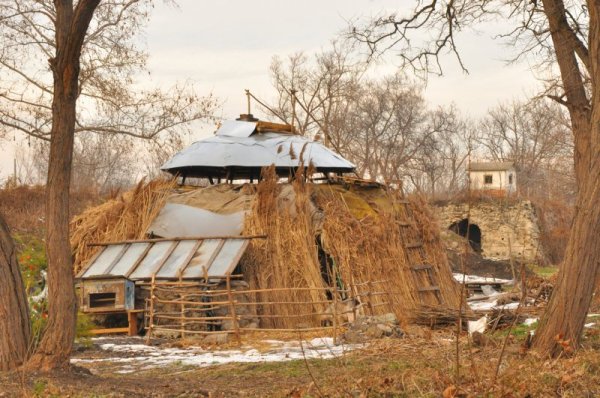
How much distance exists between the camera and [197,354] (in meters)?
13.0

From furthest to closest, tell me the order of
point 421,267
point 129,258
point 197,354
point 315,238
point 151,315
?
point 421,267, point 315,238, point 129,258, point 151,315, point 197,354

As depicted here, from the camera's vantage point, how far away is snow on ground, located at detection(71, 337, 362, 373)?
39.2 feet

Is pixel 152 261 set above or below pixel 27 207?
below

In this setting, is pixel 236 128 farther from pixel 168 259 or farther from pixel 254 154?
pixel 168 259

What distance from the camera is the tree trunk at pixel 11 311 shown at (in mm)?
9117

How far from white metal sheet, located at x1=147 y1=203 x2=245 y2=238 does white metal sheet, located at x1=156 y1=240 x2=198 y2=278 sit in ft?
2.45

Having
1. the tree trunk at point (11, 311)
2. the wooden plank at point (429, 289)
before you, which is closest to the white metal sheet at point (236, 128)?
the wooden plank at point (429, 289)

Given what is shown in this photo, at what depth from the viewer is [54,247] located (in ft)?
30.8

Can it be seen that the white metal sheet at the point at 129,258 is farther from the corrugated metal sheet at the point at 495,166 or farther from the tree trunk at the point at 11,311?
the corrugated metal sheet at the point at 495,166

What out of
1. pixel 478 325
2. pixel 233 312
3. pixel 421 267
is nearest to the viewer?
pixel 478 325

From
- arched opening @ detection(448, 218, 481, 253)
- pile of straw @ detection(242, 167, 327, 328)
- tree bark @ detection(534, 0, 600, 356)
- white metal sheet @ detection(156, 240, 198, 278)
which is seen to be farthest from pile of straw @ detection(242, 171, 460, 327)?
arched opening @ detection(448, 218, 481, 253)

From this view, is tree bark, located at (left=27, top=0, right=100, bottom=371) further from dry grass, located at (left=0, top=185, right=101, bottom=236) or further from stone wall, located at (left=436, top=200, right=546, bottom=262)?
stone wall, located at (left=436, top=200, right=546, bottom=262)

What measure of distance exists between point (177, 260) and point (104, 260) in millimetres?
1631

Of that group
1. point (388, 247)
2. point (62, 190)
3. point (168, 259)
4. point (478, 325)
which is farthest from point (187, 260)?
point (62, 190)
